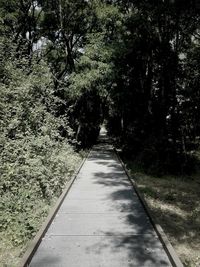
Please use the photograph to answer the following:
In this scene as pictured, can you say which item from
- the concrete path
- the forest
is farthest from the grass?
the forest

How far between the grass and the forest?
56.1 inches

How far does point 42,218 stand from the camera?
27.7 ft

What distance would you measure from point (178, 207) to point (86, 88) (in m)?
12.8

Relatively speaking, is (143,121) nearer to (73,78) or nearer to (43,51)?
(73,78)

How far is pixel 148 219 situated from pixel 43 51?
21274 millimetres

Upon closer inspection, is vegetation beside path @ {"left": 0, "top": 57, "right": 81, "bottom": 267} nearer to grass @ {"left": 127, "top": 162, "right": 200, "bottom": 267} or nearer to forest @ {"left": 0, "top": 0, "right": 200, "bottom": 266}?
forest @ {"left": 0, "top": 0, "right": 200, "bottom": 266}

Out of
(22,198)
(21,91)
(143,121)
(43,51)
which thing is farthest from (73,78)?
(22,198)

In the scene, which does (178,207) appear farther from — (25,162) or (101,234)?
(25,162)

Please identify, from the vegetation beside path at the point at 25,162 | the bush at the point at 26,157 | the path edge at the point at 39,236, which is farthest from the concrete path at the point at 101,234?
the bush at the point at 26,157

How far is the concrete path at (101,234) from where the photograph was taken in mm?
6059

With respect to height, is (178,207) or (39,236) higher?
(39,236)

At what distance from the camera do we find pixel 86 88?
2209 centimetres

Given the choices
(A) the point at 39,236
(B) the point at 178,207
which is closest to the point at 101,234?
(A) the point at 39,236

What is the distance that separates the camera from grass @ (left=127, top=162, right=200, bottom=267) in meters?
7.25
